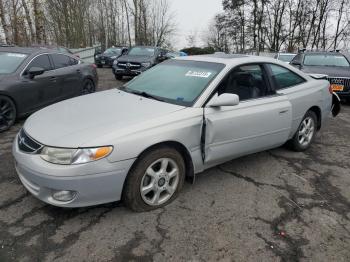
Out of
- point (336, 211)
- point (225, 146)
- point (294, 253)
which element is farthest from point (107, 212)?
point (336, 211)

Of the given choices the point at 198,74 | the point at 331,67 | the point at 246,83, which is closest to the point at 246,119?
the point at 246,83

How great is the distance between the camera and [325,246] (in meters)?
2.82

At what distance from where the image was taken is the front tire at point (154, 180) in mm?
2990

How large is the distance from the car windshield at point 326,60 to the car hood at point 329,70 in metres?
0.40

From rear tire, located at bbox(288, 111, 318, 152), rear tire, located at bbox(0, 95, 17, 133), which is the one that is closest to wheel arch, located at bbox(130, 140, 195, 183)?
rear tire, located at bbox(288, 111, 318, 152)

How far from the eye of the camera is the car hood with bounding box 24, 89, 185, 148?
2.85m

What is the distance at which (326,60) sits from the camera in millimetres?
9953

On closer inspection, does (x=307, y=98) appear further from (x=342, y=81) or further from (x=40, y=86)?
(x=342, y=81)

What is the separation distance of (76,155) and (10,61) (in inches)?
175

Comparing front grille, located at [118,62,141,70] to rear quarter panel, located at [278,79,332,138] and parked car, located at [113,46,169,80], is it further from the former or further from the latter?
rear quarter panel, located at [278,79,332,138]

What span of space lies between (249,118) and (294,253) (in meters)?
1.61

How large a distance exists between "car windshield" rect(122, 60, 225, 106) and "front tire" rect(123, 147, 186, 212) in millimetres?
648

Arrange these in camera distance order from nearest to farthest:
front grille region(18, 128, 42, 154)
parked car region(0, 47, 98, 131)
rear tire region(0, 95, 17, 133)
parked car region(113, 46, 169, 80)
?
front grille region(18, 128, 42, 154) → rear tire region(0, 95, 17, 133) → parked car region(0, 47, 98, 131) → parked car region(113, 46, 169, 80)

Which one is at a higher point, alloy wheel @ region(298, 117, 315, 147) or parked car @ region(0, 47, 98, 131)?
parked car @ region(0, 47, 98, 131)
